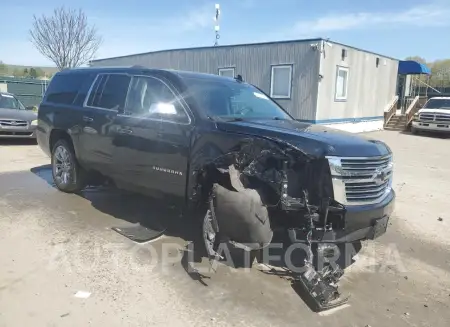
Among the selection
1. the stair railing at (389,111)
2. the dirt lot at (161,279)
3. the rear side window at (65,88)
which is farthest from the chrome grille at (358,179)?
the stair railing at (389,111)

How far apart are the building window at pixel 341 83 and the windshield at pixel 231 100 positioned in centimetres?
1343

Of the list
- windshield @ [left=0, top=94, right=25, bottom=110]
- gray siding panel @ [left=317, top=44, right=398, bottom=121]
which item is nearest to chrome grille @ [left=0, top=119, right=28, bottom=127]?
windshield @ [left=0, top=94, right=25, bottom=110]

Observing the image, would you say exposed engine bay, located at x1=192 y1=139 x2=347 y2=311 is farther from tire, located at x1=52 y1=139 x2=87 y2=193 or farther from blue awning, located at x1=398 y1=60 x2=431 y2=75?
blue awning, located at x1=398 y1=60 x2=431 y2=75

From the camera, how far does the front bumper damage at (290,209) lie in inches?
144

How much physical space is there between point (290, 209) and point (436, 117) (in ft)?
62.6

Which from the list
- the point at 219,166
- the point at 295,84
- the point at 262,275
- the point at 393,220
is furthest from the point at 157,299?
the point at 295,84

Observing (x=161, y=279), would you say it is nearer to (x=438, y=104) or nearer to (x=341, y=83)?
(x=341, y=83)

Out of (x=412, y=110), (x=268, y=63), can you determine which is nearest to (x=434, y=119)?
(x=412, y=110)

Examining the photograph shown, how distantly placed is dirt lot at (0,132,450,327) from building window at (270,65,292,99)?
11.9m

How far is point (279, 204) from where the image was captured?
3.80 meters

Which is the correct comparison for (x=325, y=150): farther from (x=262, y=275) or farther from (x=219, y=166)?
(x=262, y=275)

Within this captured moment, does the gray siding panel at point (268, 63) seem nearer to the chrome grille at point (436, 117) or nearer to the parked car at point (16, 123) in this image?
the parked car at point (16, 123)

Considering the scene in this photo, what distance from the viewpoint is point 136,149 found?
5023mm

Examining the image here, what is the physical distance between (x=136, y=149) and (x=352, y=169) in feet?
8.62
